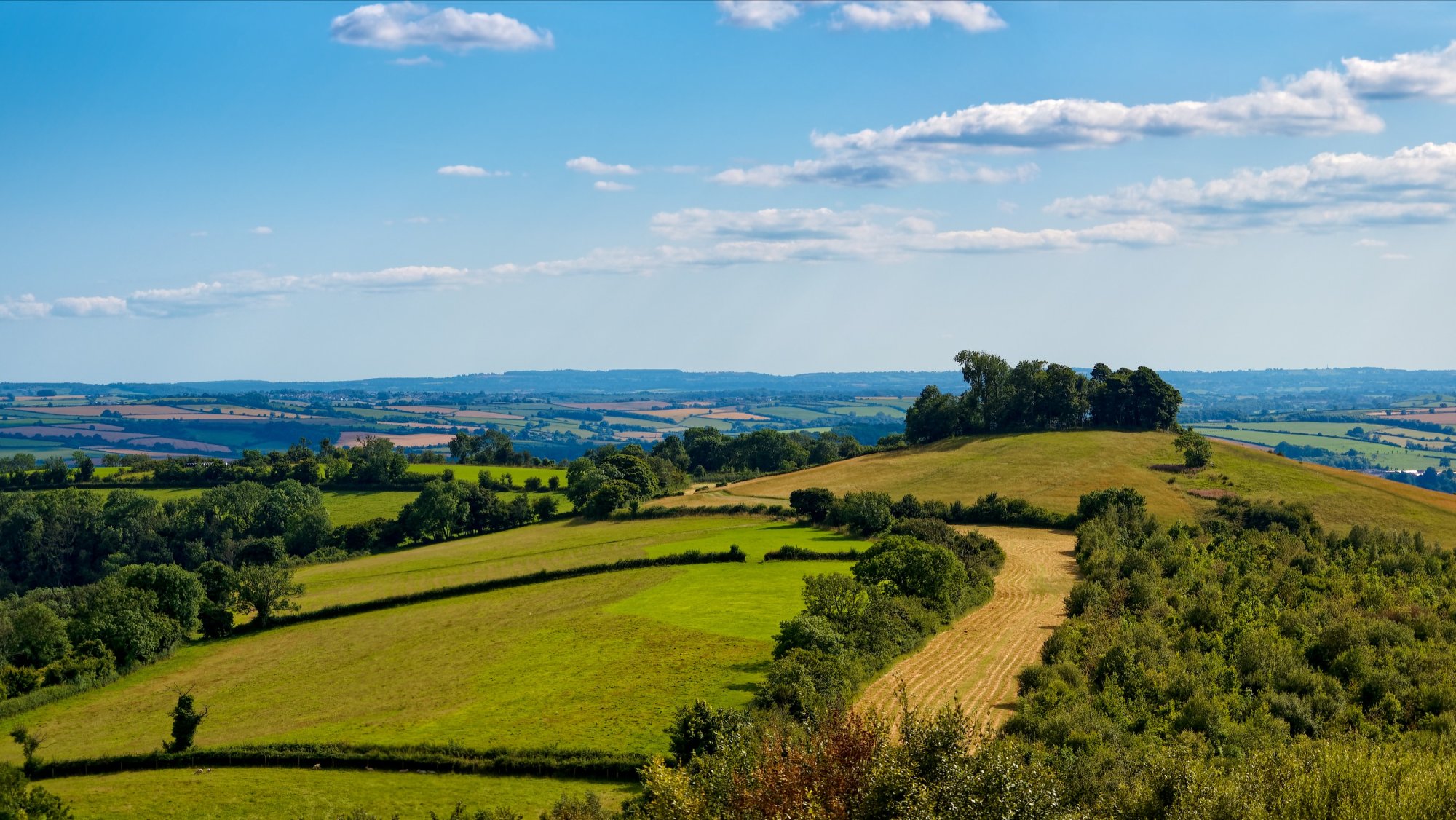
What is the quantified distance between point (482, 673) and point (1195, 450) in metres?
89.3

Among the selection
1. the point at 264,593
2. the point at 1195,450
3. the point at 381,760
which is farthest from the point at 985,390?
the point at 381,760

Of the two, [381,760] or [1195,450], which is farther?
[1195,450]

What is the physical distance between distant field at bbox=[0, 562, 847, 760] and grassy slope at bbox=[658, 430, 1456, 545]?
3831 cm

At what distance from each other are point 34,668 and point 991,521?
82749 mm

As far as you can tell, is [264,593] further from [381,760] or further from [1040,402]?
[1040,402]

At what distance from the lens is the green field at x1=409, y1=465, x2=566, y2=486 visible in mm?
155500

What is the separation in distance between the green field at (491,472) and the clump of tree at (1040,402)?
→ 5603cm

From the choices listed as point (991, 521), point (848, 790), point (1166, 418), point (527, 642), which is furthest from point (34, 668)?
point (1166, 418)

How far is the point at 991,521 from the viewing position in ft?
351

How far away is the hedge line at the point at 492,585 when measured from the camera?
271ft

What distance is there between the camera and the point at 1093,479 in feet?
383

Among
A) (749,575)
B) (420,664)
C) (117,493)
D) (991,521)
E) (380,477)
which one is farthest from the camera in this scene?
(380,477)

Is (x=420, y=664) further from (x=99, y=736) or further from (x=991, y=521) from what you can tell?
(x=991, y=521)

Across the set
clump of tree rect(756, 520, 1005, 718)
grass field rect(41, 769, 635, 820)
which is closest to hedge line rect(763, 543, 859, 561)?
clump of tree rect(756, 520, 1005, 718)
